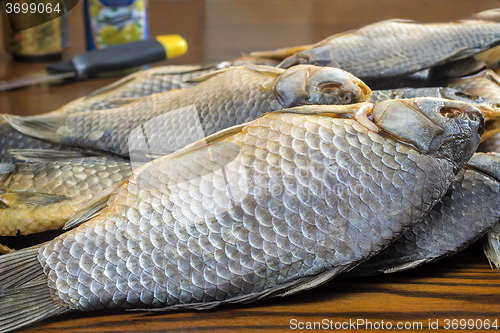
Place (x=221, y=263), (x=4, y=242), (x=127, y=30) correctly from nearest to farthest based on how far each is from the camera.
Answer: (x=221, y=263) < (x=4, y=242) < (x=127, y=30)

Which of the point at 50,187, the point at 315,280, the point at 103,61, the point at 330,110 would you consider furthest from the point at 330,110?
the point at 103,61

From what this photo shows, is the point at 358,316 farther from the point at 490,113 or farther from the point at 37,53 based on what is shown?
the point at 37,53

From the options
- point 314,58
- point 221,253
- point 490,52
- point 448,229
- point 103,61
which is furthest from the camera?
point 103,61

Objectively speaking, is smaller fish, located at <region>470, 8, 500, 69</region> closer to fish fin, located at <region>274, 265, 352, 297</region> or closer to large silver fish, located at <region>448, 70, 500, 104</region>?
large silver fish, located at <region>448, 70, 500, 104</region>

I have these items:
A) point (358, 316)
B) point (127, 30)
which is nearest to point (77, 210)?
point (358, 316)

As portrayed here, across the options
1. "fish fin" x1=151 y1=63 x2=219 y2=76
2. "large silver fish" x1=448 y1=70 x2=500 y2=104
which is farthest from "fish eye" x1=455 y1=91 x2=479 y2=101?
"fish fin" x1=151 y1=63 x2=219 y2=76

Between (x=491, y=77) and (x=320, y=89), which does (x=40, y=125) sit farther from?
(x=491, y=77)
